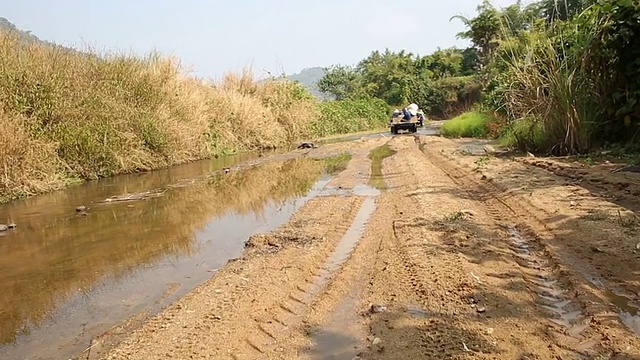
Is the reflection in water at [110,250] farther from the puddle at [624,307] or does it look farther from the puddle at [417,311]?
the puddle at [624,307]

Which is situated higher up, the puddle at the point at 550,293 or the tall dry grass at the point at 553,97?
the tall dry grass at the point at 553,97

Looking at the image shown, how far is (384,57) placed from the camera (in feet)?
202

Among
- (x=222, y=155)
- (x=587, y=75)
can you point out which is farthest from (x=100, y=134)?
(x=587, y=75)

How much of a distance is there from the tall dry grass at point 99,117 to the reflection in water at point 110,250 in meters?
1.28

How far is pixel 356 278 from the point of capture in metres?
5.41

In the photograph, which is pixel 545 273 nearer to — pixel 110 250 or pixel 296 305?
pixel 296 305

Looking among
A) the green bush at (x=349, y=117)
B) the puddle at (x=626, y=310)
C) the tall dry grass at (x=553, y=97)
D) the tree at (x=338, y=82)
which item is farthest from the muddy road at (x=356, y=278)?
the tree at (x=338, y=82)

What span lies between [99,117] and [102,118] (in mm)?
93

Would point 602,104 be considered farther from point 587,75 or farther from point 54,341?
point 54,341

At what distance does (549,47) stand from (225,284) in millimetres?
10378

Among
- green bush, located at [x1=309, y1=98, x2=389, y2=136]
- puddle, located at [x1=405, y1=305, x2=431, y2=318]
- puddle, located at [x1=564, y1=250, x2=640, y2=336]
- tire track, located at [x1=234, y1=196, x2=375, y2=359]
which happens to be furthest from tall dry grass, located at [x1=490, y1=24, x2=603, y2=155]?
green bush, located at [x1=309, y1=98, x2=389, y2=136]

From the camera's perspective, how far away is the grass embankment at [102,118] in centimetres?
1348

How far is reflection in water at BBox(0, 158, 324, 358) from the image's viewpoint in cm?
518

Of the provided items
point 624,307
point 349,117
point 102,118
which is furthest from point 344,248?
point 349,117
